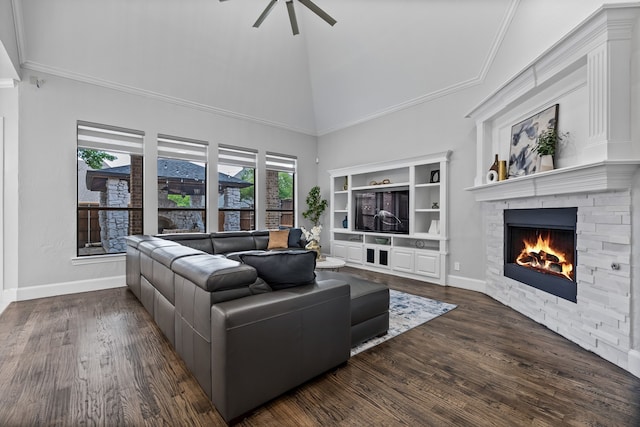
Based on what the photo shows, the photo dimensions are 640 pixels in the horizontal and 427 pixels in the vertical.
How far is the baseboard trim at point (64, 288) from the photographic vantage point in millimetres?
3754

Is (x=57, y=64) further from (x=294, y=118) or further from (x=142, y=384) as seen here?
(x=142, y=384)

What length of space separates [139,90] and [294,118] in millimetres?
3009

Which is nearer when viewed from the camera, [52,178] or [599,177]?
[599,177]

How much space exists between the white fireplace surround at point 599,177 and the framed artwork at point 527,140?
10 centimetres

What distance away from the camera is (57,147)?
4051 millimetres

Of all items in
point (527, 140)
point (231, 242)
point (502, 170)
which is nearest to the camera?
point (527, 140)

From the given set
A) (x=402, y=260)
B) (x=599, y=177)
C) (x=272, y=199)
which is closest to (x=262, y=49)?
(x=272, y=199)

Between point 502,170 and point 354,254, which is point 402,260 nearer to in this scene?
point 354,254

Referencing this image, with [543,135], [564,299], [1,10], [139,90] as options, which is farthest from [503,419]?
[139,90]

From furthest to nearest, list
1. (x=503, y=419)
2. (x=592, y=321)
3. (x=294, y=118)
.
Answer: (x=294, y=118)
(x=592, y=321)
(x=503, y=419)

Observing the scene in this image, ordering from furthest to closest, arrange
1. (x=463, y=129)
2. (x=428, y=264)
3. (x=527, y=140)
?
(x=428, y=264), (x=463, y=129), (x=527, y=140)

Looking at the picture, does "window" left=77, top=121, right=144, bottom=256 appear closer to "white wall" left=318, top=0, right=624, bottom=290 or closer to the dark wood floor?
the dark wood floor

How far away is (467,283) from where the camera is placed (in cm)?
439

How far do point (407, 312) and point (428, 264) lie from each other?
1.63 m
